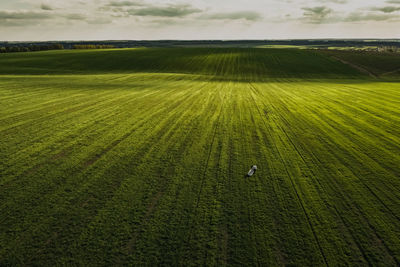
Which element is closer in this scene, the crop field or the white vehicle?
the crop field

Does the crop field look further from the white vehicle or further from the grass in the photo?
the grass

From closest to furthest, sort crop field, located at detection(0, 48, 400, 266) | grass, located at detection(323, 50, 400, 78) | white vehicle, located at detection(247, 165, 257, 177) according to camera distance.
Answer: crop field, located at detection(0, 48, 400, 266) < white vehicle, located at detection(247, 165, 257, 177) < grass, located at detection(323, 50, 400, 78)

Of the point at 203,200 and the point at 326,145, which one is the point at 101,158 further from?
the point at 326,145

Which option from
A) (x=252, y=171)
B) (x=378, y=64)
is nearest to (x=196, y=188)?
(x=252, y=171)

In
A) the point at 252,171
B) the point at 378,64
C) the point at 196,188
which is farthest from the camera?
the point at 378,64

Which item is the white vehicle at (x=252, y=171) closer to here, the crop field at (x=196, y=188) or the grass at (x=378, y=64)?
the crop field at (x=196, y=188)

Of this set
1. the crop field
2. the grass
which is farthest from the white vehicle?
the grass

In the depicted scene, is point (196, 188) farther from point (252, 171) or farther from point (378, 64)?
point (378, 64)

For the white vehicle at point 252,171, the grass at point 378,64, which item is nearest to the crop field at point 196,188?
the white vehicle at point 252,171
